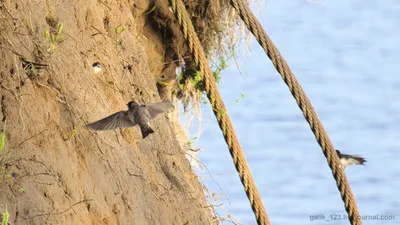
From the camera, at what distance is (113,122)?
19.0 ft

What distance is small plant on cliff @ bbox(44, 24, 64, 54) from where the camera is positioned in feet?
19.7

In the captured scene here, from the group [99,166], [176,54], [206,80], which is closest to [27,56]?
[99,166]

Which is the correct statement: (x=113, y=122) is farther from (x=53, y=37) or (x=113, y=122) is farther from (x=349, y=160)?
(x=349, y=160)

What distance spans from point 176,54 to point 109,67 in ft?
5.76

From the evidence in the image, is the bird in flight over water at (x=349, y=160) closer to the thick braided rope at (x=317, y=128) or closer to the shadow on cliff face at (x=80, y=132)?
the thick braided rope at (x=317, y=128)

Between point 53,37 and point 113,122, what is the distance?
0.66 m

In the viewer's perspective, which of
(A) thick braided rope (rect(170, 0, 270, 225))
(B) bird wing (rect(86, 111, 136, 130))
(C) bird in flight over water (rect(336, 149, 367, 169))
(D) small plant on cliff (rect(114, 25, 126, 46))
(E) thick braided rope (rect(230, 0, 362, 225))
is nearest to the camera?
(B) bird wing (rect(86, 111, 136, 130))

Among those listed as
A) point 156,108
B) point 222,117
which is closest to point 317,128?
point 222,117

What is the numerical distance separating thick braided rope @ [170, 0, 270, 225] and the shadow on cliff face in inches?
16.6

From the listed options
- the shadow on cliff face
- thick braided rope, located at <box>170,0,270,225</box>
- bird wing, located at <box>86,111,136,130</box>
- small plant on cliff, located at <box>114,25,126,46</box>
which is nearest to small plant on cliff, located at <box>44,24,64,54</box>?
the shadow on cliff face

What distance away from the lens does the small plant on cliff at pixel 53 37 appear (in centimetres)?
601

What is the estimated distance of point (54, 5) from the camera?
20.8 ft

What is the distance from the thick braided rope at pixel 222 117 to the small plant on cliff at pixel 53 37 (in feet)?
4.72

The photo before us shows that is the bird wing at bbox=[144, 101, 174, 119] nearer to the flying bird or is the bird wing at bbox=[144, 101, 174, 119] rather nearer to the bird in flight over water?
the flying bird
